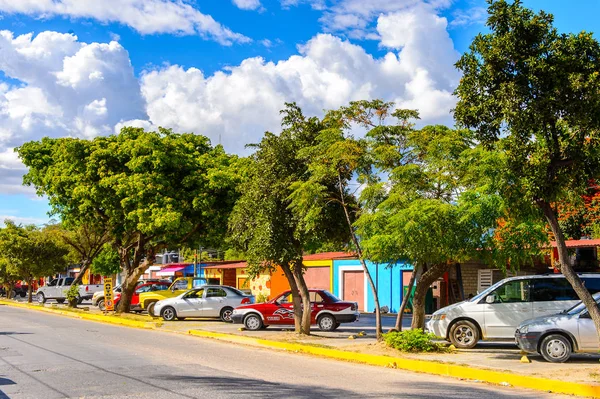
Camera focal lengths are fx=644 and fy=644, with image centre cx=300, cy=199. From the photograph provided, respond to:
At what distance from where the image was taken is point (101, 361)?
13641mm

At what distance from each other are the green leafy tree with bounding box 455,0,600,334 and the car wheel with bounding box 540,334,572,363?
1.93m

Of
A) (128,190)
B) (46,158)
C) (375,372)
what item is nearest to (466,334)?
(375,372)

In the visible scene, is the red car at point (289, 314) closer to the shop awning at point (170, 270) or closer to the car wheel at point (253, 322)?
the car wheel at point (253, 322)

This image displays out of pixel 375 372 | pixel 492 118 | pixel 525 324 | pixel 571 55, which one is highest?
pixel 571 55

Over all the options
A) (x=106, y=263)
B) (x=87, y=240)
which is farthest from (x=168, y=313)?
(x=106, y=263)

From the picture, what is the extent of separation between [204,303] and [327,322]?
6982mm

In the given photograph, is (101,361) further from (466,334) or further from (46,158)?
(46,158)

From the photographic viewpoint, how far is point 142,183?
26828 millimetres

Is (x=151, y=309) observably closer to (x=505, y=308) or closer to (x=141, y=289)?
(x=141, y=289)

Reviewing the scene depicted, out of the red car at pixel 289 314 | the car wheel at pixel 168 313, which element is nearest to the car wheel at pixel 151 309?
the car wheel at pixel 168 313

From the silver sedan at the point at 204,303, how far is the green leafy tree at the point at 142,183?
267cm

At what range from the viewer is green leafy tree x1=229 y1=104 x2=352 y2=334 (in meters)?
18.2

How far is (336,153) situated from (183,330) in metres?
10.5

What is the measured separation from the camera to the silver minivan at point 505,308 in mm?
16000
